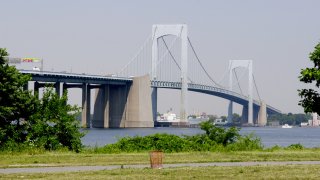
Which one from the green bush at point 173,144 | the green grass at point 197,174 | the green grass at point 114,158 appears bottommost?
the green grass at point 197,174

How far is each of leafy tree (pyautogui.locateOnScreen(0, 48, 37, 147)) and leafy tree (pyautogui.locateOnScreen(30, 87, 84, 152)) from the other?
1.69 feet

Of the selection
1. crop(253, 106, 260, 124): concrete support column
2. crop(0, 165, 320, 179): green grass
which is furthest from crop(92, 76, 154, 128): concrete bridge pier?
crop(0, 165, 320, 179): green grass

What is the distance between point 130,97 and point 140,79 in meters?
4.79

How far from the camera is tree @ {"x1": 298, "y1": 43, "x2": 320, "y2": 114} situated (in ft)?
75.4

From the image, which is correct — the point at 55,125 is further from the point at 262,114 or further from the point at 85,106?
the point at 262,114

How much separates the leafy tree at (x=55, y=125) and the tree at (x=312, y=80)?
12.1m

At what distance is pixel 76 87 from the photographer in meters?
124

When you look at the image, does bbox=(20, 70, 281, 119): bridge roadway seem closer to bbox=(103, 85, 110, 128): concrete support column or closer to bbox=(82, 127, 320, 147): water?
bbox=(103, 85, 110, 128): concrete support column

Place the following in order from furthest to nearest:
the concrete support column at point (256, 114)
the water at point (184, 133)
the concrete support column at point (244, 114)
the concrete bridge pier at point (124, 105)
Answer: the concrete support column at point (256, 114)
the concrete support column at point (244, 114)
the concrete bridge pier at point (124, 105)
the water at point (184, 133)

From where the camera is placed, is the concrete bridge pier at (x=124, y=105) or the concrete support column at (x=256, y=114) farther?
the concrete support column at (x=256, y=114)

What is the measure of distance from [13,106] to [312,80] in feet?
45.8

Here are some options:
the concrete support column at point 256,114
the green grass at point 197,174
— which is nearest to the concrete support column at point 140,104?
the concrete support column at point 256,114

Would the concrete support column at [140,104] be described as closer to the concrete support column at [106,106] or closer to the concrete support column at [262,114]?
the concrete support column at [106,106]

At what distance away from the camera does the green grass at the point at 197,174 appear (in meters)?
19.6
